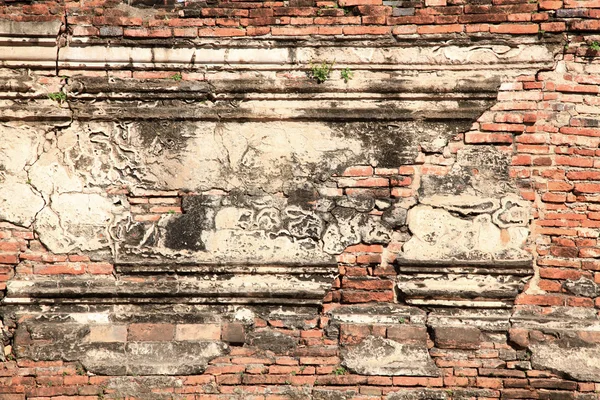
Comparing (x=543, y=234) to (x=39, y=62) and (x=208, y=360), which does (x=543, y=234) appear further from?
(x=39, y=62)

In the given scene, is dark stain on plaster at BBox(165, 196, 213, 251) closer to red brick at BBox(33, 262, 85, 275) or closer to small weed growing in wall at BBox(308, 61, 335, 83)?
red brick at BBox(33, 262, 85, 275)

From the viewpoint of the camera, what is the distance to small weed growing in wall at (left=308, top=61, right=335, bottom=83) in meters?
3.85

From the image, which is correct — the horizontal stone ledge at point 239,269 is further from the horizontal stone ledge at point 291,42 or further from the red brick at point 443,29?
the red brick at point 443,29

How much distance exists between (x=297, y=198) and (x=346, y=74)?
0.86 meters

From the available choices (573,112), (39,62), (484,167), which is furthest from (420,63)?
(39,62)

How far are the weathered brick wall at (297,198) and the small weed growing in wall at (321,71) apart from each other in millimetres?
46

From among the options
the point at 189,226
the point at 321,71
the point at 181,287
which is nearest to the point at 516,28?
the point at 321,71

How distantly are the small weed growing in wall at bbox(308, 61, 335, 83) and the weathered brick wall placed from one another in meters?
0.05

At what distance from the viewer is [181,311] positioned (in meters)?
3.82

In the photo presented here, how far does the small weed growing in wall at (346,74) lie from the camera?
3.85 metres

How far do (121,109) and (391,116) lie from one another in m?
1.76

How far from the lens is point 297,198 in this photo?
12.7ft

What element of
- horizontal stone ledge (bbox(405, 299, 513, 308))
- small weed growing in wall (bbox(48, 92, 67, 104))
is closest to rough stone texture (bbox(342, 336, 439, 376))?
horizontal stone ledge (bbox(405, 299, 513, 308))

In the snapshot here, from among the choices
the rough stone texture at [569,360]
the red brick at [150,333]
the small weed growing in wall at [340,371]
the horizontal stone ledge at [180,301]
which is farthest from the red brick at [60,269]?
the rough stone texture at [569,360]
